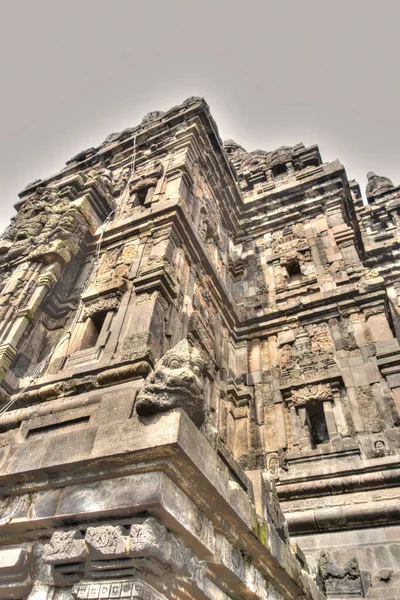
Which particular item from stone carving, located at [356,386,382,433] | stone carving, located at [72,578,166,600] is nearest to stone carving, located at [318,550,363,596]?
stone carving, located at [356,386,382,433]

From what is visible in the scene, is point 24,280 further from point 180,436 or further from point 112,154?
point 112,154

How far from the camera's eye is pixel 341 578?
6625 millimetres

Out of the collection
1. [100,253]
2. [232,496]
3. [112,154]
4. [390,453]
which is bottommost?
[232,496]

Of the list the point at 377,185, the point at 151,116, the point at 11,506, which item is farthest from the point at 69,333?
the point at 377,185

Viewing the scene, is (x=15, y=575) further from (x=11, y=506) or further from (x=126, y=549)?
(x=126, y=549)

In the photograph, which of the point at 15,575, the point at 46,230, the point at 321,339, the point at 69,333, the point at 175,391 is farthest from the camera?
the point at 321,339

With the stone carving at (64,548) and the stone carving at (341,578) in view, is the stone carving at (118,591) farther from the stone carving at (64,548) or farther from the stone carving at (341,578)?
the stone carving at (341,578)

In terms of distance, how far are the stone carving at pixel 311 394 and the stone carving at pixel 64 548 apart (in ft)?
21.4

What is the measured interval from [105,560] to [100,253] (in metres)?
6.89

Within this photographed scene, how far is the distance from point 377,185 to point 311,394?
17.2 m

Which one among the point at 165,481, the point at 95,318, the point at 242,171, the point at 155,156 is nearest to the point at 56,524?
the point at 165,481

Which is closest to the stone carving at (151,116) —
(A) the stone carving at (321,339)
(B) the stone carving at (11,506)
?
(A) the stone carving at (321,339)

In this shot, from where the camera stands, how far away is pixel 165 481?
12.4 ft

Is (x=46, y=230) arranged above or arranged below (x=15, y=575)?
above
